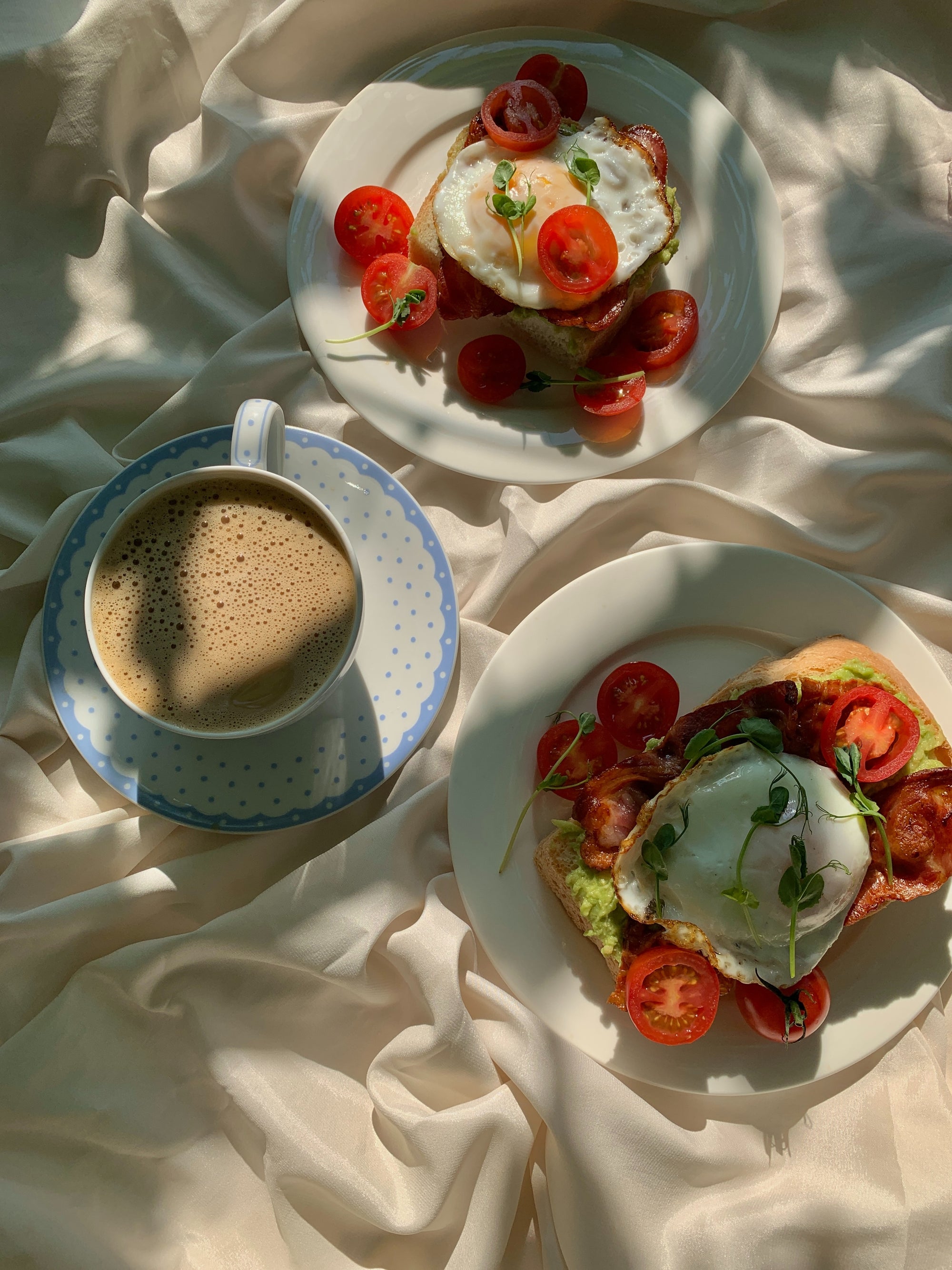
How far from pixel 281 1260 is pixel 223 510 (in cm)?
188

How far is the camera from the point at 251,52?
2746mm

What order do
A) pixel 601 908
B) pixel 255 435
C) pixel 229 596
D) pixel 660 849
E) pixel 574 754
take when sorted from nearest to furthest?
pixel 255 435 → pixel 229 596 → pixel 660 849 → pixel 601 908 → pixel 574 754

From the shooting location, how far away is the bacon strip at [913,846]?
229 cm

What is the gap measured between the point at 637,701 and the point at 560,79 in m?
1.74

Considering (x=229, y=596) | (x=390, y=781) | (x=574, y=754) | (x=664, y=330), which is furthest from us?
(x=664, y=330)

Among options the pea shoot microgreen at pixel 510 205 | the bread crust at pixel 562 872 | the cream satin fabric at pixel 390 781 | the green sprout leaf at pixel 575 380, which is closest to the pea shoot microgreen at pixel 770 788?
the bread crust at pixel 562 872

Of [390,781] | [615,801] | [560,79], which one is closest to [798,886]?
[615,801]

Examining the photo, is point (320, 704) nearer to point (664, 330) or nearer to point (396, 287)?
point (396, 287)

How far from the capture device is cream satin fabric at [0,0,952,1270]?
2.46 meters

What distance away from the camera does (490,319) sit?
9.23 feet

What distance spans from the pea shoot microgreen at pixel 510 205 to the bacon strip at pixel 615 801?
1336 millimetres

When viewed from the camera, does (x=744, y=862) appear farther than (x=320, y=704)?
No

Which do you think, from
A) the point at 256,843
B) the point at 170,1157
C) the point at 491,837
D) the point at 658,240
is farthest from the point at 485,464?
the point at 170,1157

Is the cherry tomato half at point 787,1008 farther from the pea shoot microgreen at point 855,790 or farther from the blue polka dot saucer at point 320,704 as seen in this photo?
the blue polka dot saucer at point 320,704
